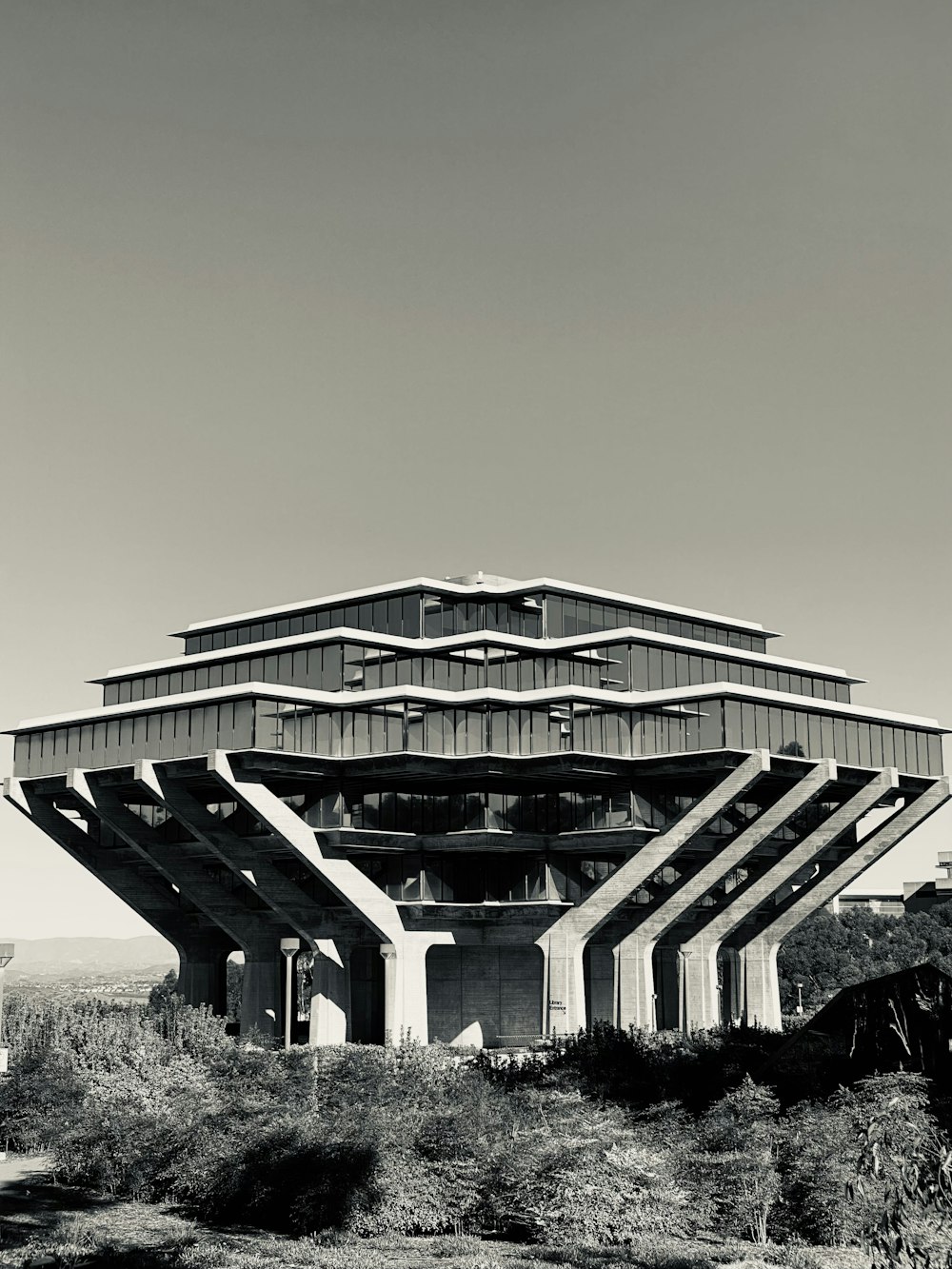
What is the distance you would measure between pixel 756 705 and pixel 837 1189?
39.2 m

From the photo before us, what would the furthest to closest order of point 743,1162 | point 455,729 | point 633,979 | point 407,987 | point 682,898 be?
1. point 633,979
2. point 682,898
3. point 407,987
4. point 455,729
5. point 743,1162

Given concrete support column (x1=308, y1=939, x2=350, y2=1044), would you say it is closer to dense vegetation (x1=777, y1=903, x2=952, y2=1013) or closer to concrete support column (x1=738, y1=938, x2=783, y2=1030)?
concrete support column (x1=738, y1=938, x2=783, y2=1030)

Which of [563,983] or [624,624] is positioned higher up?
[624,624]

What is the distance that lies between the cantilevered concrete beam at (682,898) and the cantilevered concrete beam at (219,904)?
17885 millimetres

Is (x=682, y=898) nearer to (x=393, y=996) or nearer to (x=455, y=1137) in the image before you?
(x=393, y=996)

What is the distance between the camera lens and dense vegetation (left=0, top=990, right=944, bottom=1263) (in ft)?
103

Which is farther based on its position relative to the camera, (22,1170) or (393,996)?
(393,996)

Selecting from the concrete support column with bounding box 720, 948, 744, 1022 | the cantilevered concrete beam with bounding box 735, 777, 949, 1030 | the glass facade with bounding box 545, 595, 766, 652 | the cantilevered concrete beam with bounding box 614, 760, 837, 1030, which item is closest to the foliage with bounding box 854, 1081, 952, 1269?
the cantilevered concrete beam with bounding box 614, 760, 837, 1030

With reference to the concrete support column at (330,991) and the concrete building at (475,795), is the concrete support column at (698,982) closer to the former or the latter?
the concrete building at (475,795)

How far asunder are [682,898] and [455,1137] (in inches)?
1437

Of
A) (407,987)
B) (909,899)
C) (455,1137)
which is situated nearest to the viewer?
(455,1137)

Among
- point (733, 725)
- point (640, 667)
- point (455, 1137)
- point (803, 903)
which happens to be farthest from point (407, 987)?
point (455, 1137)

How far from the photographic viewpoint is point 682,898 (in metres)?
70.2

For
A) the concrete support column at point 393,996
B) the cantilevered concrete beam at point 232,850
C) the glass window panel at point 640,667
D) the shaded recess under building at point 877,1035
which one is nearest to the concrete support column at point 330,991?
the cantilevered concrete beam at point 232,850
